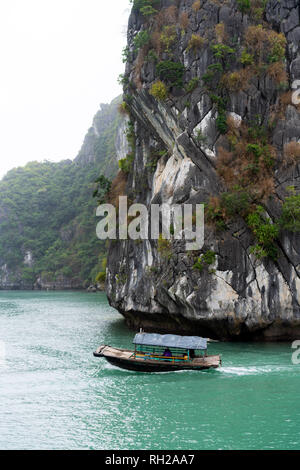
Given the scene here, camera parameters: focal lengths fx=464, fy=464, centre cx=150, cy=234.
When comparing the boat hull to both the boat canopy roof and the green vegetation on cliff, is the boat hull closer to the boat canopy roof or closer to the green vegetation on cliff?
the boat canopy roof

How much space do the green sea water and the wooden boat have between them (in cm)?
27

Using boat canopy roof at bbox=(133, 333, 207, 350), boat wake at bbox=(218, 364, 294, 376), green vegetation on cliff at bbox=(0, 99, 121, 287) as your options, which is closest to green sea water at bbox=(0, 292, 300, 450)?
boat wake at bbox=(218, 364, 294, 376)

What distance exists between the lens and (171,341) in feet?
51.0

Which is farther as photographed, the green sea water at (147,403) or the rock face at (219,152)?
the rock face at (219,152)

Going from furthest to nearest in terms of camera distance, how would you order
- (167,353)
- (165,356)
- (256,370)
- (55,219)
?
(55,219) < (167,353) < (165,356) < (256,370)

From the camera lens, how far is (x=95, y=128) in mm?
91625

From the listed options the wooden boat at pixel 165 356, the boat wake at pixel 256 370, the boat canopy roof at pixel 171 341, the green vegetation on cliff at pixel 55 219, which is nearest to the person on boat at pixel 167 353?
the wooden boat at pixel 165 356

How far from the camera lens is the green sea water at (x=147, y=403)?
9891mm

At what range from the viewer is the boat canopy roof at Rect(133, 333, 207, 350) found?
604 inches

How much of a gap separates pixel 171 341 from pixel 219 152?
8.51 m

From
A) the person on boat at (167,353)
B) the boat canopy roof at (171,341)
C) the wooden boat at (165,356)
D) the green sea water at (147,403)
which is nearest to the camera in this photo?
the green sea water at (147,403)

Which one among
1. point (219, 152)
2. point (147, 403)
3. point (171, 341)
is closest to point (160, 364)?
point (171, 341)

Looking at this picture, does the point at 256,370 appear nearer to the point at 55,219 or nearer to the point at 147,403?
the point at 147,403

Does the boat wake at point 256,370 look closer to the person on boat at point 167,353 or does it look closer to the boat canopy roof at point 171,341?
the boat canopy roof at point 171,341
